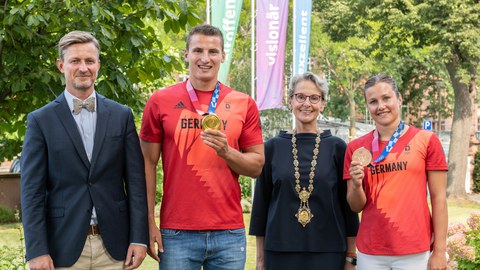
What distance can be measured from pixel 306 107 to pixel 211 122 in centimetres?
95

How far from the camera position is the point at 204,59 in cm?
411

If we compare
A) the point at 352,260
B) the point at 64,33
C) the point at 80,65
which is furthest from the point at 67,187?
the point at 64,33

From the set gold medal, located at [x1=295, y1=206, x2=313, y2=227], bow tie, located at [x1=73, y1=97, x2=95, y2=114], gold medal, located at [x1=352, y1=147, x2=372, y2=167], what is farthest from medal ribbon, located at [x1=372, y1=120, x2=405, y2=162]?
bow tie, located at [x1=73, y1=97, x2=95, y2=114]

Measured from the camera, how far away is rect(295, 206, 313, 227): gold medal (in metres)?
4.50

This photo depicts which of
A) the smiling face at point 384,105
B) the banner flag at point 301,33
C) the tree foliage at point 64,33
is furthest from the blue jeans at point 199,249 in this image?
the banner flag at point 301,33

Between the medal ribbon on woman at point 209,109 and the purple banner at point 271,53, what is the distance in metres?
12.7

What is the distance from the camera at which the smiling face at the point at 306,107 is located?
4621 millimetres

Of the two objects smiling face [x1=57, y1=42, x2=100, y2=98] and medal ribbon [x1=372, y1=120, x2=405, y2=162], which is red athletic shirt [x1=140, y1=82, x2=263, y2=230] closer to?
smiling face [x1=57, y1=42, x2=100, y2=98]

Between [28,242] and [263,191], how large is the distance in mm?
1675

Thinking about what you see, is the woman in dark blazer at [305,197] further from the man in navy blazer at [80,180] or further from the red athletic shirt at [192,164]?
the man in navy blazer at [80,180]

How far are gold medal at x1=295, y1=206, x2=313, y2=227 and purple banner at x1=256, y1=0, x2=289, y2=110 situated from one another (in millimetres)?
12336

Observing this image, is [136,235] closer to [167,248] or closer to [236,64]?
[167,248]

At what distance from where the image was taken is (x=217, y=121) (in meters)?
3.91

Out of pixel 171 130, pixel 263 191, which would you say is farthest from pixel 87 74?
pixel 263 191
